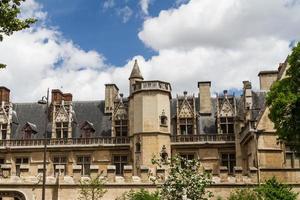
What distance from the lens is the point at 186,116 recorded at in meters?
34.2

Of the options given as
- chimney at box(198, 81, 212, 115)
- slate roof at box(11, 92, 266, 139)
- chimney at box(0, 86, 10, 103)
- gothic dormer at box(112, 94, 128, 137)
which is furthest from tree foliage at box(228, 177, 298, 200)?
chimney at box(0, 86, 10, 103)

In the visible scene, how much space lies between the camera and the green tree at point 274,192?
75.3 ft

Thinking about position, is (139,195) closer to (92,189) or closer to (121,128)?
(92,189)

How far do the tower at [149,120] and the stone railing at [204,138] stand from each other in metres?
1.39

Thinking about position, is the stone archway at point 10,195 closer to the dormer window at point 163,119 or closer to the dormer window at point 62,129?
the dormer window at point 62,129

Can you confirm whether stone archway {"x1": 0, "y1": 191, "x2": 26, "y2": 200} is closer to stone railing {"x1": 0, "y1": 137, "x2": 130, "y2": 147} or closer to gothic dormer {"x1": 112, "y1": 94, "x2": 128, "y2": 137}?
stone railing {"x1": 0, "y1": 137, "x2": 130, "y2": 147}

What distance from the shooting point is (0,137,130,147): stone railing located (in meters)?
33.7

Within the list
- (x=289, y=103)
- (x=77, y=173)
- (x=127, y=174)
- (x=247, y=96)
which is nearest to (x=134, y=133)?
(x=127, y=174)

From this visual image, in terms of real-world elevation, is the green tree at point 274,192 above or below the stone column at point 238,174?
below

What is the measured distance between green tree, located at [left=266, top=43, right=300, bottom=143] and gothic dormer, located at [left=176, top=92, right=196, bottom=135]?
496 inches

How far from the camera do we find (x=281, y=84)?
21.7 m

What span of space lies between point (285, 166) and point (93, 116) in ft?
51.9

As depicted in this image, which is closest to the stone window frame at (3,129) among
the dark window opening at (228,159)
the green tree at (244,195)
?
the dark window opening at (228,159)

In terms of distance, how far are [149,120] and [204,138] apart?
172 inches
